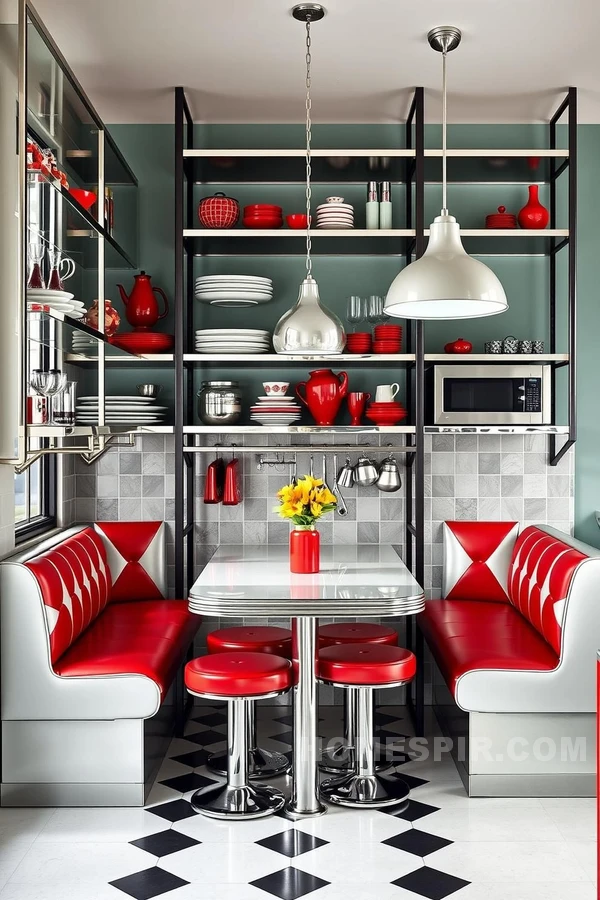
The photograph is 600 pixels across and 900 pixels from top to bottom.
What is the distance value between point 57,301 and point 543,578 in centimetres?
213

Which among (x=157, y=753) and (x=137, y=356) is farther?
(x=137, y=356)

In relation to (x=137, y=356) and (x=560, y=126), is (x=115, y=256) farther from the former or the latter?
(x=560, y=126)

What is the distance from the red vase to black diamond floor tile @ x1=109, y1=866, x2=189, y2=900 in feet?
9.92

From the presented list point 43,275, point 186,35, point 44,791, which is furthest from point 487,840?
point 186,35

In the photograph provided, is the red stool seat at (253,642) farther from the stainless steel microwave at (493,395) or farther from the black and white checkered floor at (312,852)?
the stainless steel microwave at (493,395)

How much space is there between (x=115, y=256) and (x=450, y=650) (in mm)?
2262

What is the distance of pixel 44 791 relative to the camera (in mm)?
3096

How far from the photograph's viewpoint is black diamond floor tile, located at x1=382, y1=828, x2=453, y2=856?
277 cm

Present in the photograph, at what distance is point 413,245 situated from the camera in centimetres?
404

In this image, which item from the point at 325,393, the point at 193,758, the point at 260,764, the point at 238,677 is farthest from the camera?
the point at 325,393

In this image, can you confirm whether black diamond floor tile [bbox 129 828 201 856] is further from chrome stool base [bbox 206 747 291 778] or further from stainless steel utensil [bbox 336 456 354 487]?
stainless steel utensil [bbox 336 456 354 487]

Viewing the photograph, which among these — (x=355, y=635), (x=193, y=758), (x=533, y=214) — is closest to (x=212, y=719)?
(x=193, y=758)

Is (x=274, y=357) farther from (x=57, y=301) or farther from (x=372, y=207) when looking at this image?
(x=57, y=301)

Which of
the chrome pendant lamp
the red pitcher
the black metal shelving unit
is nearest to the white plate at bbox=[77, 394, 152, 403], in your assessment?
the black metal shelving unit
